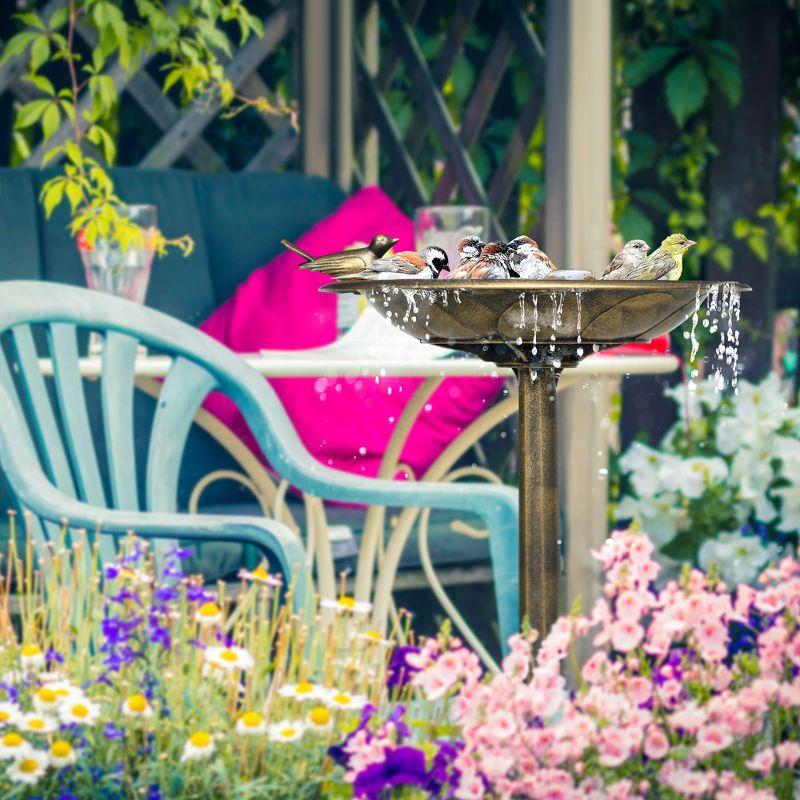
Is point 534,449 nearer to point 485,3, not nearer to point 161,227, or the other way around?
point 161,227

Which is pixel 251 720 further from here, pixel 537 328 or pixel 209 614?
pixel 537 328

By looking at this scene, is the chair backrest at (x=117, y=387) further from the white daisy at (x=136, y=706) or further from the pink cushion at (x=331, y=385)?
the pink cushion at (x=331, y=385)

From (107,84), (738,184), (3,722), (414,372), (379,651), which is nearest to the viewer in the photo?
(3,722)

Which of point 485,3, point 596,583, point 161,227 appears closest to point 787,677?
point 596,583

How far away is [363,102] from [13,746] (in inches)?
116

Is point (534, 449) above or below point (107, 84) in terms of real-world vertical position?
below

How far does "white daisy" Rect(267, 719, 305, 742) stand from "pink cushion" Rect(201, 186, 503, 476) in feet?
5.23

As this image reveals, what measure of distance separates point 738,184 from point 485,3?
0.92 m

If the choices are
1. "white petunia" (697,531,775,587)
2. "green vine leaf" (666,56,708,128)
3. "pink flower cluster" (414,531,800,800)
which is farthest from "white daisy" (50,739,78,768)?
"green vine leaf" (666,56,708,128)

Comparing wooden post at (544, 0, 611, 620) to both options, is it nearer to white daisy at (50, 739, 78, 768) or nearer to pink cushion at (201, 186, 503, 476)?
pink cushion at (201, 186, 503, 476)

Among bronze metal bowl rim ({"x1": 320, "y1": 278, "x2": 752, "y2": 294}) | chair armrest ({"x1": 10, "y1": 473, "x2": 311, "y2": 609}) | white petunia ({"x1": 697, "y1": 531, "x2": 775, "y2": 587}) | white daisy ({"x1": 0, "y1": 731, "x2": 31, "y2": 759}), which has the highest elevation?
bronze metal bowl rim ({"x1": 320, "y1": 278, "x2": 752, "y2": 294})

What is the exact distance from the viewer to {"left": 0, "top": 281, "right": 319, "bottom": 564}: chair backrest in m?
2.21

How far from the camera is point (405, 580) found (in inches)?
126

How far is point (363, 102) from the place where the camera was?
4.17m
